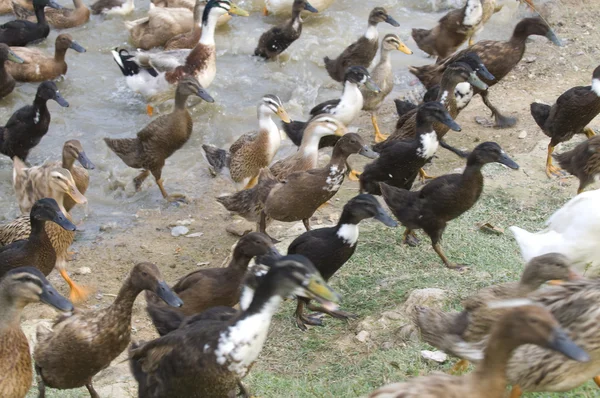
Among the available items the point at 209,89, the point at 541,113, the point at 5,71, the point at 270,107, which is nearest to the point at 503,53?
the point at 541,113

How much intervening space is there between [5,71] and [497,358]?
30.5ft

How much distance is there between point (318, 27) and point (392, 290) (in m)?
8.84

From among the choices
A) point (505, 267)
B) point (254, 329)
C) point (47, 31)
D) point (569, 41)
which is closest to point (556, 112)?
point (505, 267)

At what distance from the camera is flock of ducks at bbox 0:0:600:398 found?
12.9 ft

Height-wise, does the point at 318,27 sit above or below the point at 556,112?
below

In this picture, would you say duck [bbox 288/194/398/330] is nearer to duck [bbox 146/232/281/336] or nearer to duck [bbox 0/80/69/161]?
duck [bbox 146/232/281/336]

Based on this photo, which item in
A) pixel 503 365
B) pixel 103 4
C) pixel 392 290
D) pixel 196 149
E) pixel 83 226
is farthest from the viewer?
pixel 103 4

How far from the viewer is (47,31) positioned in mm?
13086

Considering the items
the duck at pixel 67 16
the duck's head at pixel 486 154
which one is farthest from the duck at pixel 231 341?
the duck at pixel 67 16

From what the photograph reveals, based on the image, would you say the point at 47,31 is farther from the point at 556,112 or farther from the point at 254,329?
the point at 254,329

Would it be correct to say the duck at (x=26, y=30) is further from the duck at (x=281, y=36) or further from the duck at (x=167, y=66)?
the duck at (x=281, y=36)

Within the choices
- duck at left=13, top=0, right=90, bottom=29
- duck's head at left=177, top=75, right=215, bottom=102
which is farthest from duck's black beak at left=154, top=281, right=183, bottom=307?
duck at left=13, top=0, right=90, bottom=29

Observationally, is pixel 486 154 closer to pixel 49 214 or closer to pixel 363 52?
pixel 49 214

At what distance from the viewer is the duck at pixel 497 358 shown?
3.25 m
